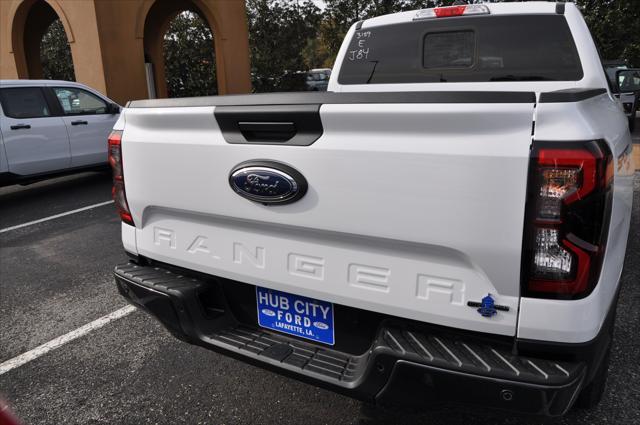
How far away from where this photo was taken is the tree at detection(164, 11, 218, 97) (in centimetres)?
1758

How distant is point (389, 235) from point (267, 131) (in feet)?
2.00

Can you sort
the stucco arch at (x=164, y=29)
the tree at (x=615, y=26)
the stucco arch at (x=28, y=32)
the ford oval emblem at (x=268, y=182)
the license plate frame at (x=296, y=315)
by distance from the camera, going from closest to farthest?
the ford oval emblem at (x=268, y=182)
the license plate frame at (x=296, y=315)
the stucco arch at (x=28, y=32)
the stucco arch at (x=164, y=29)
the tree at (x=615, y=26)

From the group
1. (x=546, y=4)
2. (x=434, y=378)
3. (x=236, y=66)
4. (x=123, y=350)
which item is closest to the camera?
(x=434, y=378)

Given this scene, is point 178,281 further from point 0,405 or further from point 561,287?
point 561,287

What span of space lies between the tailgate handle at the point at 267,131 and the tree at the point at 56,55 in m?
21.2

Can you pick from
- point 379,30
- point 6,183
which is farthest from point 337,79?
point 6,183

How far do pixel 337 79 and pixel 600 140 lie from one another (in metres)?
2.90

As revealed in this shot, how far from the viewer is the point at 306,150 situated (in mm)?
1768

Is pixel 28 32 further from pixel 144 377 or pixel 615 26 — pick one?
pixel 615 26

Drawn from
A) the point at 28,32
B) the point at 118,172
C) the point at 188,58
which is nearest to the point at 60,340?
the point at 118,172

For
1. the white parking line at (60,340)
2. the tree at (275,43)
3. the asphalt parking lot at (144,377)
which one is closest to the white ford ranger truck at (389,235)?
the asphalt parking lot at (144,377)

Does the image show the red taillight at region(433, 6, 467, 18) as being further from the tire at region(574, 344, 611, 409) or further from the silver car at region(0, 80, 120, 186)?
the silver car at region(0, 80, 120, 186)

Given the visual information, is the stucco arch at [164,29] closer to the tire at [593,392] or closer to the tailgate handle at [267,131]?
the tailgate handle at [267,131]

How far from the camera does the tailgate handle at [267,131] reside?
5.98ft
